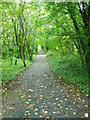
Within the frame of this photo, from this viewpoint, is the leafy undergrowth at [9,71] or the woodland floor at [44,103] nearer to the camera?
the woodland floor at [44,103]

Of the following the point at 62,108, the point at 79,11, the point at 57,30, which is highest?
the point at 79,11

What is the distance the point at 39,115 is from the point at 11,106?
134 centimetres

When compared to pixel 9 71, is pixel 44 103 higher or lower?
lower

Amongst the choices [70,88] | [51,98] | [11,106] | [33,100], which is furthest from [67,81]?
[11,106]

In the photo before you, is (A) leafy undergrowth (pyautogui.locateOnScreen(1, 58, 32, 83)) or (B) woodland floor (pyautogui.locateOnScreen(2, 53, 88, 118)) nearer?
(B) woodland floor (pyautogui.locateOnScreen(2, 53, 88, 118))

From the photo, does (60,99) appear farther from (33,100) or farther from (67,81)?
(67,81)

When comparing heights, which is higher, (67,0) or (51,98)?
(67,0)

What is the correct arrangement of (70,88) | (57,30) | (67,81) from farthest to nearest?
(57,30) → (67,81) → (70,88)

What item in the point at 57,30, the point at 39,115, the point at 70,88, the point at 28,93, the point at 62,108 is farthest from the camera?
the point at 57,30

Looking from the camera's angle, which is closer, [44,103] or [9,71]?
[44,103]

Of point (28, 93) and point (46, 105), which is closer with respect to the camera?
point (46, 105)

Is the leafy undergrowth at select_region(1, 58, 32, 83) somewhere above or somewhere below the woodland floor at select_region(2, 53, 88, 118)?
above

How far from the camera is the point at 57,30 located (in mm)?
10922

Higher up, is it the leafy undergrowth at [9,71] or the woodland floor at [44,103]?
the leafy undergrowth at [9,71]
